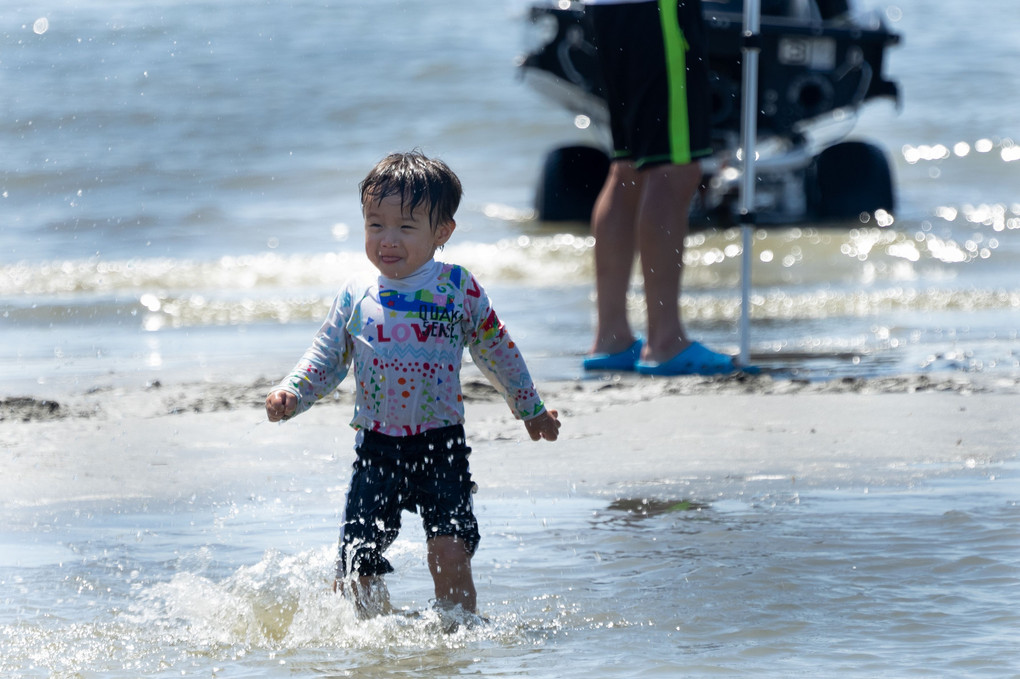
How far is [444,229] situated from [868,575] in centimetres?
120

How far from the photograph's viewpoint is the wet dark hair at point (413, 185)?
2838 millimetres

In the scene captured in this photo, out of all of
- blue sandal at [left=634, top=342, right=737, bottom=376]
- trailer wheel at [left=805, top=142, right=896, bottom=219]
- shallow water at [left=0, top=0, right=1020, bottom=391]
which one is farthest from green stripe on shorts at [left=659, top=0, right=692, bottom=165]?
trailer wheel at [left=805, top=142, right=896, bottom=219]

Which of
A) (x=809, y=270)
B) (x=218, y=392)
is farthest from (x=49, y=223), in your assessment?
(x=218, y=392)

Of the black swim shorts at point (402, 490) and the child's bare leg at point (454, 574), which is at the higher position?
the black swim shorts at point (402, 490)

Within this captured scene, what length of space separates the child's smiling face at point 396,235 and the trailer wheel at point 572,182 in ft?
27.2

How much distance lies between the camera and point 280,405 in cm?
Answer: 274

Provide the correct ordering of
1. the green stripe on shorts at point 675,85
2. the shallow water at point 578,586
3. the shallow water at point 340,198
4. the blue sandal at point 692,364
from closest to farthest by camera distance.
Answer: the shallow water at point 578,586
the green stripe on shorts at point 675,85
the blue sandal at point 692,364
the shallow water at point 340,198

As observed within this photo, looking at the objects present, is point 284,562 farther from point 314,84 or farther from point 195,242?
point 314,84

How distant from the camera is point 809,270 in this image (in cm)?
909

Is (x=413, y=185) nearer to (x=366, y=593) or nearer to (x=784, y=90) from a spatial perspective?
(x=366, y=593)

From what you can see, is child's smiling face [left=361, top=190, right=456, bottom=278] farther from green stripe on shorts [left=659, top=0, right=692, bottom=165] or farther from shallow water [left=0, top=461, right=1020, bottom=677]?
green stripe on shorts [left=659, top=0, right=692, bottom=165]

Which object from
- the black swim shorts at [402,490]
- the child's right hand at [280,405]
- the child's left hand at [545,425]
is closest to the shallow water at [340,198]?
the child's left hand at [545,425]

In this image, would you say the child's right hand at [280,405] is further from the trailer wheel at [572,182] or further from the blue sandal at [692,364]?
the trailer wheel at [572,182]

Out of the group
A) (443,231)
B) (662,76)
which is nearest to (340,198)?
(662,76)
